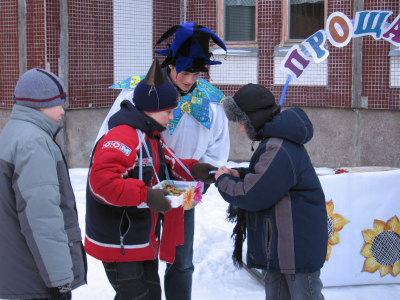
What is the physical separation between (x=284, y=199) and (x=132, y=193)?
840 mm

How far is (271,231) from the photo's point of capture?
97.5 inches

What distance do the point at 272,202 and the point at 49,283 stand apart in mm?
1198

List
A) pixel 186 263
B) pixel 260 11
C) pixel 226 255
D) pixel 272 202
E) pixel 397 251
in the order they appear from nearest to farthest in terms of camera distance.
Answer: pixel 272 202
pixel 186 263
pixel 397 251
pixel 226 255
pixel 260 11

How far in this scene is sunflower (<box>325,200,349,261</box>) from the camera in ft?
11.7

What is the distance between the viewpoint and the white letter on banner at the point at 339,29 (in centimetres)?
394

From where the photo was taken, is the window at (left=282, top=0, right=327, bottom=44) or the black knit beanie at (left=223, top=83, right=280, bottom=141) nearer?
the black knit beanie at (left=223, top=83, right=280, bottom=141)

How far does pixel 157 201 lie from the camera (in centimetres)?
221

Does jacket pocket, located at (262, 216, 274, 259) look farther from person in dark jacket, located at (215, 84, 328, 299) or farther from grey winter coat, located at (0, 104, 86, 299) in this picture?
grey winter coat, located at (0, 104, 86, 299)

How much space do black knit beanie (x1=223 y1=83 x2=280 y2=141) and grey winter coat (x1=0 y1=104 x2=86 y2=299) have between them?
3.38ft

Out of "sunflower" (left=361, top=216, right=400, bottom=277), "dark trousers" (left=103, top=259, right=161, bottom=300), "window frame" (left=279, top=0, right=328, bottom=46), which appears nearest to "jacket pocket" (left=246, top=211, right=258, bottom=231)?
"dark trousers" (left=103, top=259, right=161, bottom=300)

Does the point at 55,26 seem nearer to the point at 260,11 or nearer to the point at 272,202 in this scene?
the point at 260,11

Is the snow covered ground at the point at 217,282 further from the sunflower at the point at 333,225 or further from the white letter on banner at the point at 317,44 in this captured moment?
the white letter on banner at the point at 317,44

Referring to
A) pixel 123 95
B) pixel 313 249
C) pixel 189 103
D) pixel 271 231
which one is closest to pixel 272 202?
pixel 271 231

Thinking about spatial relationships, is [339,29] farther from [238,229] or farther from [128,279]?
[128,279]
